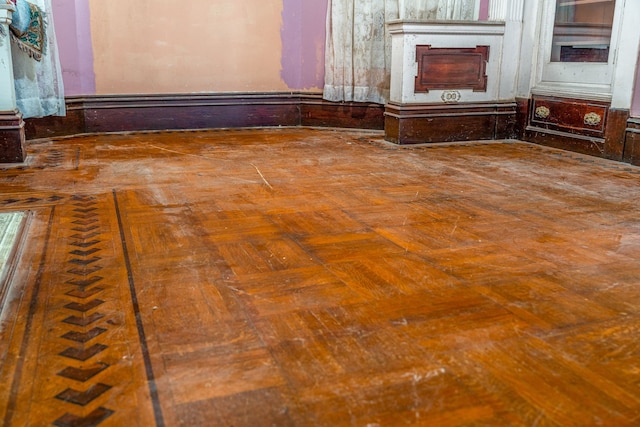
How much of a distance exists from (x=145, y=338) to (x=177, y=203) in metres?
1.41

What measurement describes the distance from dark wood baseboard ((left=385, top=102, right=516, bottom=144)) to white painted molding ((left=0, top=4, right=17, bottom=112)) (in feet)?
8.58

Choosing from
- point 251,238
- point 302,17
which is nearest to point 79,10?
point 302,17

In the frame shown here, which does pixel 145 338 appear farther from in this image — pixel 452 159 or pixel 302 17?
pixel 302 17

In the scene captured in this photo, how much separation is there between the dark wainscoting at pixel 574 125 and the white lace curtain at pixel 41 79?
3588mm

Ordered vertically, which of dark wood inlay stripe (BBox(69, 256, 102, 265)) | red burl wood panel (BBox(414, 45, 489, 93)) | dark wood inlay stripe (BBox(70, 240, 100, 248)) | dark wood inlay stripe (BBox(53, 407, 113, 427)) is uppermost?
red burl wood panel (BBox(414, 45, 489, 93))

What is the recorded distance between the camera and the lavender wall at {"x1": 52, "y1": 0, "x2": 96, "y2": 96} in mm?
5039

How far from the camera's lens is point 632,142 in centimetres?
394

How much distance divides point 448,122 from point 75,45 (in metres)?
3.08

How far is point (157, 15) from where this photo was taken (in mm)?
5348

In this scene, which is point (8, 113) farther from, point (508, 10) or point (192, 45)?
point (508, 10)

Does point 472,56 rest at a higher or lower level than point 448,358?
higher

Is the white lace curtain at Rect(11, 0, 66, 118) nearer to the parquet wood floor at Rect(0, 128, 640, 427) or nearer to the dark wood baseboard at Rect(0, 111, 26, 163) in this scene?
the dark wood baseboard at Rect(0, 111, 26, 163)

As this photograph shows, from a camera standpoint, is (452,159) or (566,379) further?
(452,159)

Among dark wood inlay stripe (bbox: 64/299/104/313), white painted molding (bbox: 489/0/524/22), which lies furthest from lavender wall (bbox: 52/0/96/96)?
dark wood inlay stripe (bbox: 64/299/104/313)
